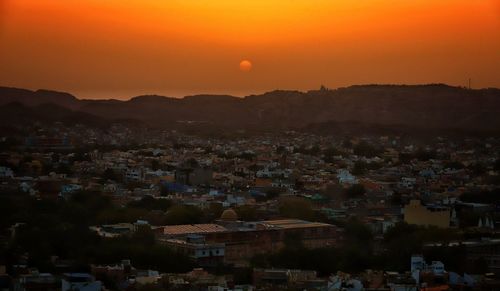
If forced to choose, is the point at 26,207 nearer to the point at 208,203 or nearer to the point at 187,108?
the point at 208,203

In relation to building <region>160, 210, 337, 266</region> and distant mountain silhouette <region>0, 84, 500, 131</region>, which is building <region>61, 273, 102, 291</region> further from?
distant mountain silhouette <region>0, 84, 500, 131</region>

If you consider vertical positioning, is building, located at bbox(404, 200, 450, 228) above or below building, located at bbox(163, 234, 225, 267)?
above

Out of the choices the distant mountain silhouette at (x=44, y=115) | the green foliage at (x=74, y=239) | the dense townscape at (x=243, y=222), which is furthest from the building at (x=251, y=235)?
the distant mountain silhouette at (x=44, y=115)

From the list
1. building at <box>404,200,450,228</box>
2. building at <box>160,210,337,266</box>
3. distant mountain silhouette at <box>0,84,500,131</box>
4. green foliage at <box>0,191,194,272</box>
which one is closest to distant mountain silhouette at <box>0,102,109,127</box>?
distant mountain silhouette at <box>0,84,500,131</box>

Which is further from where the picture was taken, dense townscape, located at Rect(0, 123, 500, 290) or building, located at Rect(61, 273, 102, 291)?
dense townscape, located at Rect(0, 123, 500, 290)

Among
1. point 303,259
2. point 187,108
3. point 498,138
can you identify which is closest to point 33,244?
point 303,259

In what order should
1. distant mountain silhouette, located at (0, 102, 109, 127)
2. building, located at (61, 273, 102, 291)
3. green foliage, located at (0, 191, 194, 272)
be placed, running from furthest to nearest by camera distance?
distant mountain silhouette, located at (0, 102, 109, 127), green foliage, located at (0, 191, 194, 272), building, located at (61, 273, 102, 291)

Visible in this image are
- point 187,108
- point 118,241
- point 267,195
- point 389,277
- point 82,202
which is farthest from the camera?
point 187,108
